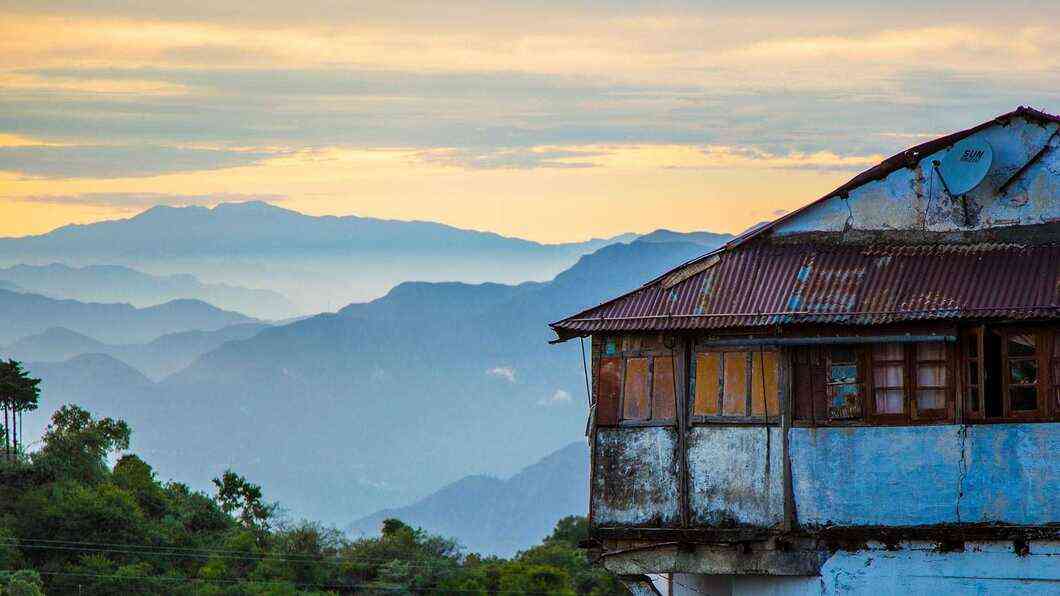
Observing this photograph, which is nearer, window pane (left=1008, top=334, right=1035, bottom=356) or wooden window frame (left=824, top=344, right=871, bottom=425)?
window pane (left=1008, top=334, right=1035, bottom=356)

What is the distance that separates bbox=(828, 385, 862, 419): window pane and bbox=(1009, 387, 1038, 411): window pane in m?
1.70

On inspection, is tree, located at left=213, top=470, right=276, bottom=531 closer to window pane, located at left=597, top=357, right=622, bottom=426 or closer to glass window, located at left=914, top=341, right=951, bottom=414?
window pane, located at left=597, top=357, right=622, bottom=426

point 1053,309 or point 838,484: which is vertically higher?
point 1053,309

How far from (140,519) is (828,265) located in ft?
162

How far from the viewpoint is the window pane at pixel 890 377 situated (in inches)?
760

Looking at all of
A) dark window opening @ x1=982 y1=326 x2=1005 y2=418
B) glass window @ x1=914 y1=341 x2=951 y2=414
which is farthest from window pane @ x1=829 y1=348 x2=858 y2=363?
dark window opening @ x1=982 y1=326 x2=1005 y2=418

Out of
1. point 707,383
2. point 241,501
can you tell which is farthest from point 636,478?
point 241,501

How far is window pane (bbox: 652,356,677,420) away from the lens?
19.6 m

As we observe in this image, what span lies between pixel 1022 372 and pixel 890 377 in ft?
4.78

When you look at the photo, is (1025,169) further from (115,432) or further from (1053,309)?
(115,432)

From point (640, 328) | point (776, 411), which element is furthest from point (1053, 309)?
point (640, 328)

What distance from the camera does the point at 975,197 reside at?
20156mm

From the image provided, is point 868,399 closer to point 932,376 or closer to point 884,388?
point 884,388

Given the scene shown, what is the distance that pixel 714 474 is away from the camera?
19297 millimetres
